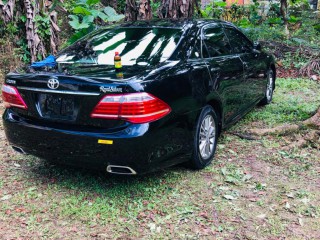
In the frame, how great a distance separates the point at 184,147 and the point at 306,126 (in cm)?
219

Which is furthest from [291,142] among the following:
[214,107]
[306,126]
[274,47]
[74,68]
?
[274,47]

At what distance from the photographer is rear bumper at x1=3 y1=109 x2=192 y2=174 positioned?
3057mm

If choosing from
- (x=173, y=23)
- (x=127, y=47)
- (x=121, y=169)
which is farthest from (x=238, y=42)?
(x=121, y=169)

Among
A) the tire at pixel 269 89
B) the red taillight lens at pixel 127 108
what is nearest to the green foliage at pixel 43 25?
the tire at pixel 269 89

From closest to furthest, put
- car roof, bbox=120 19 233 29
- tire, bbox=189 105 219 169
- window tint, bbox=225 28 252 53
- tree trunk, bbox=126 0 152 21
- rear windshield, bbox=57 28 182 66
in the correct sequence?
1. rear windshield, bbox=57 28 182 66
2. tire, bbox=189 105 219 169
3. car roof, bbox=120 19 233 29
4. window tint, bbox=225 28 252 53
5. tree trunk, bbox=126 0 152 21

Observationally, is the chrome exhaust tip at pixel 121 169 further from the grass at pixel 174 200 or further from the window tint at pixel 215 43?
the window tint at pixel 215 43

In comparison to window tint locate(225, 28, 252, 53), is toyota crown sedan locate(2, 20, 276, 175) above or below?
below

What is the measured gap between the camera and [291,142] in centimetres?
473

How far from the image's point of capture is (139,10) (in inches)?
325

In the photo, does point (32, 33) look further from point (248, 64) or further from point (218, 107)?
point (218, 107)

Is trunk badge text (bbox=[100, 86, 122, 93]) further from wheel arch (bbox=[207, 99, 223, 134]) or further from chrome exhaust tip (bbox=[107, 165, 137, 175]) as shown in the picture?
wheel arch (bbox=[207, 99, 223, 134])

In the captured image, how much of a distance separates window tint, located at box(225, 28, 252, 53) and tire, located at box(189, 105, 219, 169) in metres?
1.31

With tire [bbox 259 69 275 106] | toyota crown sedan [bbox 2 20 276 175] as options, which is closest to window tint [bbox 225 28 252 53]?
toyota crown sedan [bbox 2 20 276 175]

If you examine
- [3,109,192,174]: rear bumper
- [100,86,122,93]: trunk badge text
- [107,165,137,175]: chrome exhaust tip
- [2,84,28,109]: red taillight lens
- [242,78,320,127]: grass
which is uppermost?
[100,86,122,93]: trunk badge text
